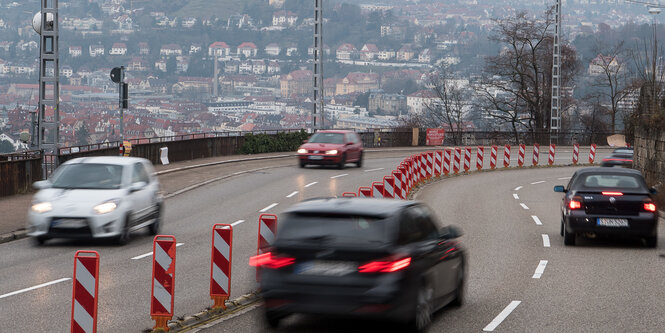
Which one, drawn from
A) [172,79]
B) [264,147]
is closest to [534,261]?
[264,147]

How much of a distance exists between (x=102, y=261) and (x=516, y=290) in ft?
21.8

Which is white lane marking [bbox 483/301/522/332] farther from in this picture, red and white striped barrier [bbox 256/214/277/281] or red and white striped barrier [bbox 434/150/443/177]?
A: red and white striped barrier [bbox 434/150/443/177]

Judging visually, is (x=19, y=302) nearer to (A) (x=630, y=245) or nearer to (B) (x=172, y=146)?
(A) (x=630, y=245)

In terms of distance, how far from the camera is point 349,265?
349 inches

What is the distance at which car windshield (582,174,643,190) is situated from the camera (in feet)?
57.6

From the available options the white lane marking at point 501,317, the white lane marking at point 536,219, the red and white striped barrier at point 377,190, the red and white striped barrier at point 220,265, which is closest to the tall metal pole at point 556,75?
the white lane marking at point 536,219

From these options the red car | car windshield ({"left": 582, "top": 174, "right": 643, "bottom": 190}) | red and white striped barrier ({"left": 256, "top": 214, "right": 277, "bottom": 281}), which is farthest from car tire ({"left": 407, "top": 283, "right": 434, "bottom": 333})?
the red car

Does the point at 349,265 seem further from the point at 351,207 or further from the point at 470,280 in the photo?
the point at 470,280

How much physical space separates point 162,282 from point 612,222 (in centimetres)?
1035

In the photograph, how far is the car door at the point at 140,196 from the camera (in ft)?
58.4

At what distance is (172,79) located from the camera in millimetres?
174375

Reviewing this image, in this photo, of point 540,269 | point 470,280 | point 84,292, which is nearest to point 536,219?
point 540,269

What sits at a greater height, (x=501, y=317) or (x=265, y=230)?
(x=265, y=230)

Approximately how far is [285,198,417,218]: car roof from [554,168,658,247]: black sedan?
27.6 feet
